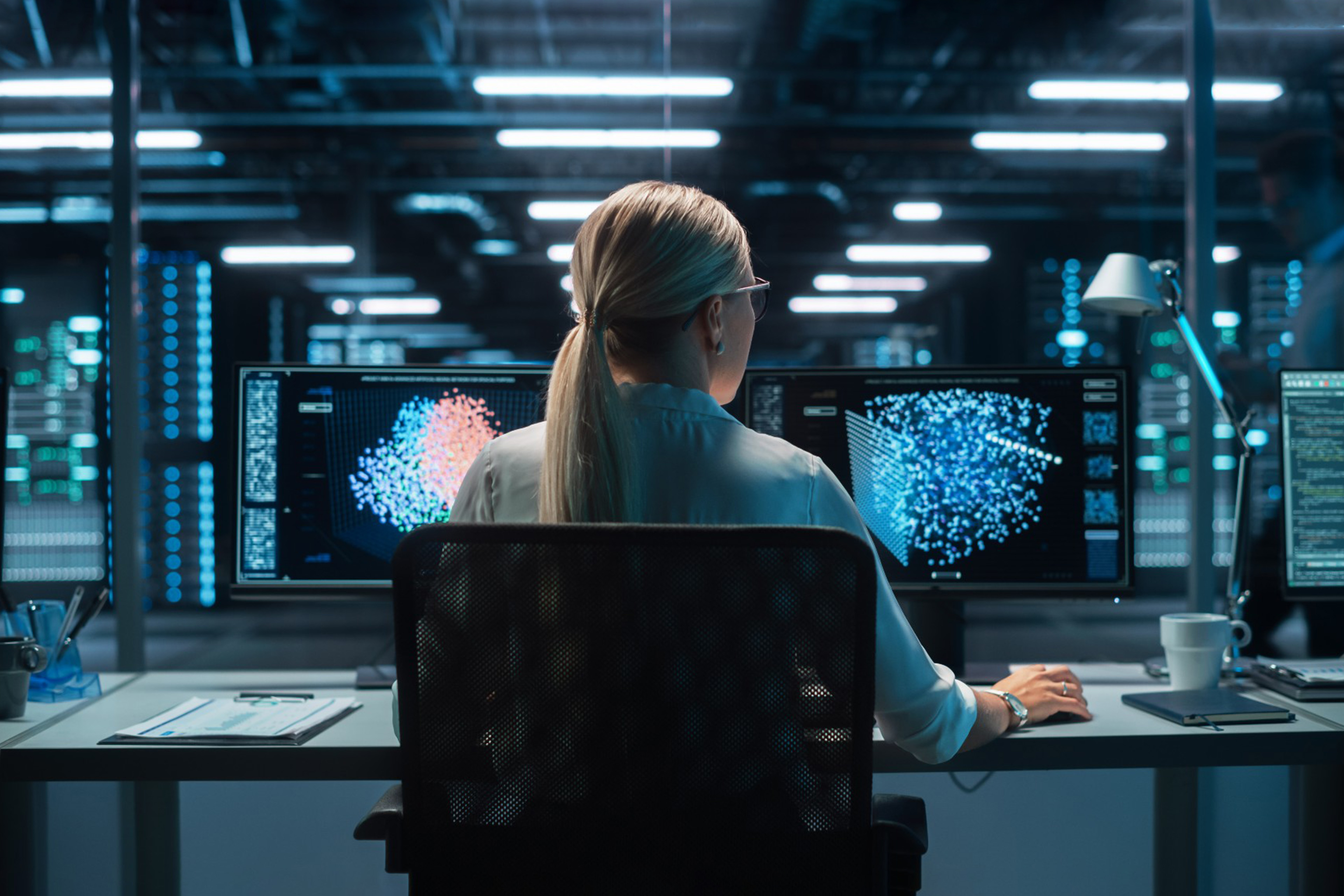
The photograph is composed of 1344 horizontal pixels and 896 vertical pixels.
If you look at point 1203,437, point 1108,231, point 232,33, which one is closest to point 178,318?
point 232,33

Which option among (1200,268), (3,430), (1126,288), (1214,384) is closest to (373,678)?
(3,430)

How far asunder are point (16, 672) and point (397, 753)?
628 millimetres

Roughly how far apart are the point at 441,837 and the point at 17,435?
5.65m

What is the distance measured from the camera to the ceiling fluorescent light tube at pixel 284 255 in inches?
263

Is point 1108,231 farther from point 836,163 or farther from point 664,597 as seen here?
point 664,597

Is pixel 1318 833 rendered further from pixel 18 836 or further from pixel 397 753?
pixel 18 836

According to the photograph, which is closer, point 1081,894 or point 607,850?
point 607,850

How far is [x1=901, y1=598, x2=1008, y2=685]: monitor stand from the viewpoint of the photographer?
1.59 meters

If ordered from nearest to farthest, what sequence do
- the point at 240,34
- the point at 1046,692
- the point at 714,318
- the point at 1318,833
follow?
the point at 714,318 < the point at 1046,692 < the point at 1318,833 < the point at 240,34

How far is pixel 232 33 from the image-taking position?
6121 millimetres

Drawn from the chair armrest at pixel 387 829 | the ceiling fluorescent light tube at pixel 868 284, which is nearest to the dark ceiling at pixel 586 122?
the ceiling fluorescent light tube at pixel 868 284

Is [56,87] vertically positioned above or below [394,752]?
above

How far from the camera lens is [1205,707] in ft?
4.25

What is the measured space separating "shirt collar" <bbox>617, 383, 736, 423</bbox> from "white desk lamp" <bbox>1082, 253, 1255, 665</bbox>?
988mm
